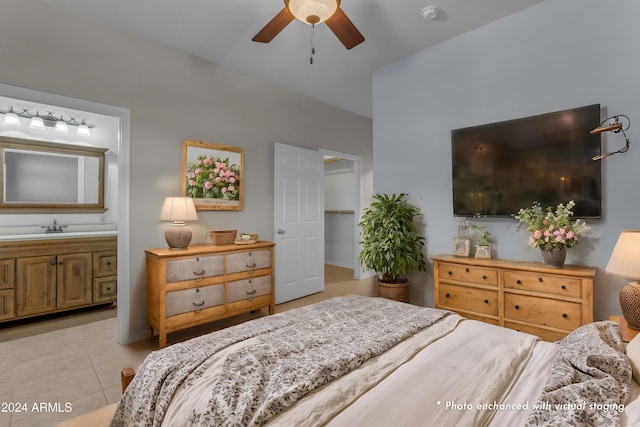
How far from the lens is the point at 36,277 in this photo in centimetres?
332

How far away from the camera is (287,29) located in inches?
116

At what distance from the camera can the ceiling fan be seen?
6.13 feet

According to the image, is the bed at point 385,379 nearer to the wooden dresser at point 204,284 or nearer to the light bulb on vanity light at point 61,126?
the wooden dresser at point 204,284

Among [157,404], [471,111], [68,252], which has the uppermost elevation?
A: [471,111]

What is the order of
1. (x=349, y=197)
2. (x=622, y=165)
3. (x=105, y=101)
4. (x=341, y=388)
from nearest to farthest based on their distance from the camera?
(x=341, y=388), (x=622, y=165), (x=105, y=101), (x=349, y=197)

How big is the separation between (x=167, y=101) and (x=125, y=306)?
208 cm

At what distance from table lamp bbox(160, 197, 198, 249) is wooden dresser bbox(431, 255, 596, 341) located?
2.40m

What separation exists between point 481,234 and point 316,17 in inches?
93.0

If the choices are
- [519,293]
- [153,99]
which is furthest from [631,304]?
[153,99]

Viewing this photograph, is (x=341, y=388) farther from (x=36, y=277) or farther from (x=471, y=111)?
(x=36, y=277)

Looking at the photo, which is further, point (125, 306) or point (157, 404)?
point (125, 306)

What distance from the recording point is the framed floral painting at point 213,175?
337 cm

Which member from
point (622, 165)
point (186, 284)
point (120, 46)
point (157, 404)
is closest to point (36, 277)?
point (186, 284)

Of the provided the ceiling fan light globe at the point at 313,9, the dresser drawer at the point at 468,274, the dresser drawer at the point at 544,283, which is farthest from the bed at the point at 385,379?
the ceiling fan light globe at the point at 313,9
